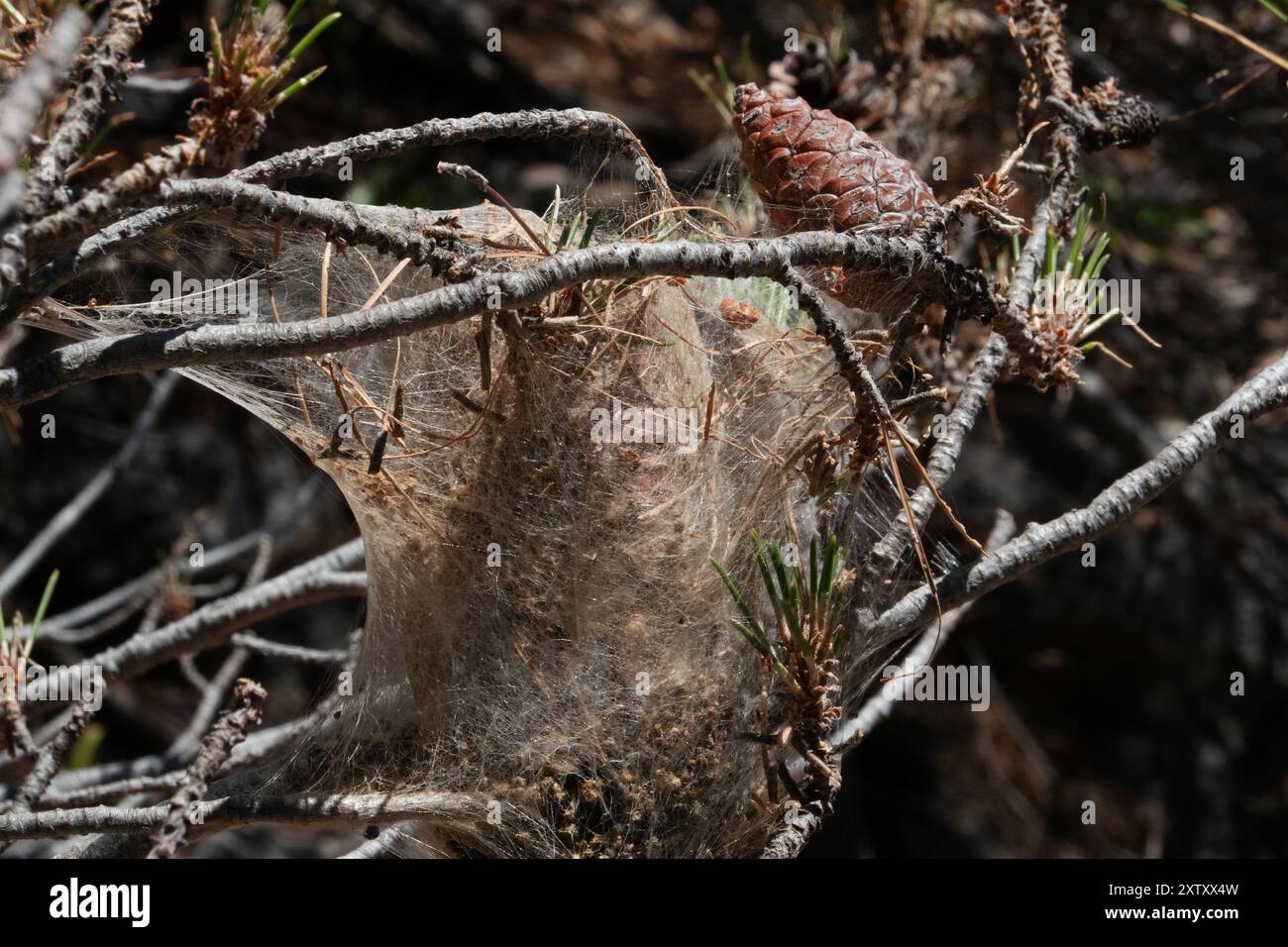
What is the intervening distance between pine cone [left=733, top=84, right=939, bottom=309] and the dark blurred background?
1758mm

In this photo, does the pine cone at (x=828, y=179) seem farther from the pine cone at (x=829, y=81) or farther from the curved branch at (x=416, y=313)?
the pine cone at (x=829, y=81)

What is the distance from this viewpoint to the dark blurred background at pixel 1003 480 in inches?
137

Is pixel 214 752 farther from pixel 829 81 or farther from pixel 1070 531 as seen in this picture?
pixel 829 81

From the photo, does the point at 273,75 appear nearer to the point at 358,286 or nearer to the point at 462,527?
the point at 358,286

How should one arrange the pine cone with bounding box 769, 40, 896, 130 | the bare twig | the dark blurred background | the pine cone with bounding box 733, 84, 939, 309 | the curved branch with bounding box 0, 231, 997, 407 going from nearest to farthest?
the curved branch with bounding box 0, 231, 997, 407
the bare twig
the pine cone with bounding box 733, 84, 939, 309
the pine cone with bounding box 769, 40, 896, 130
the dark blurred background

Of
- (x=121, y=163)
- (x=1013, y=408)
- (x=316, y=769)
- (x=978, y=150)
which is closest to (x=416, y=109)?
(x=121, y=163)

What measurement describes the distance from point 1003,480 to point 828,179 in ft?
9.74

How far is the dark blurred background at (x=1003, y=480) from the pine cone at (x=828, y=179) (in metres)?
1.76

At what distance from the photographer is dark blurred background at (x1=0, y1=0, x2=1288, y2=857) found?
3.47 meters

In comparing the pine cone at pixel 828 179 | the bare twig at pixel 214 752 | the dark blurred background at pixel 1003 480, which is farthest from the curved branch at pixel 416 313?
the dark blurred background at pixel 1003 480

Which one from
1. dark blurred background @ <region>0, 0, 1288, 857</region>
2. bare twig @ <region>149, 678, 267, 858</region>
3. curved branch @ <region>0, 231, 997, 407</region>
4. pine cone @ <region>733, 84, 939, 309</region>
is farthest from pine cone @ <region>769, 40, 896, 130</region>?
bare twig @ <region>149, 678, 267, 858</region>

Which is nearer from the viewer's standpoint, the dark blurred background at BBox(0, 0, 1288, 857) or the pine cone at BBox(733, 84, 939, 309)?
the pine cone at BBox(733, 84, 939, 309)

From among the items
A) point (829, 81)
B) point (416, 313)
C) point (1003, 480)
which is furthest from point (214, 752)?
point (1003, 480)

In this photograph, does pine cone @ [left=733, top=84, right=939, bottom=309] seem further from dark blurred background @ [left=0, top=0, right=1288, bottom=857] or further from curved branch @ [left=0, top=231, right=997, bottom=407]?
dark blurred background @ [left=0, top=0, right=1288, bottom=857]
